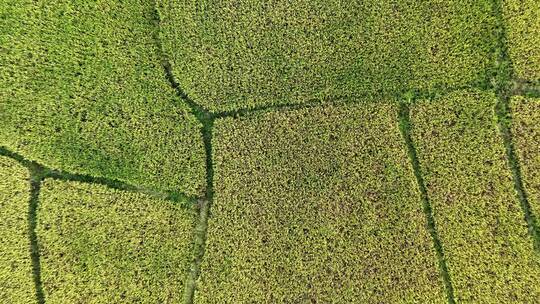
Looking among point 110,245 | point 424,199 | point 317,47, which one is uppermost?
point 317,47

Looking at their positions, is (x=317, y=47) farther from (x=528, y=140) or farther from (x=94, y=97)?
(x=94, y=97)

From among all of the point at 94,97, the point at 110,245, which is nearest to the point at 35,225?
the point at 110,245

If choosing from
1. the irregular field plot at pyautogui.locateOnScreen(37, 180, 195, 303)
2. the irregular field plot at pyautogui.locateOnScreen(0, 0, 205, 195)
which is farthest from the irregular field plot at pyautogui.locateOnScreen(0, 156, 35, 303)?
the irregular field plot at pyautogui.locateOnScreen(0, 0, 205, 195)

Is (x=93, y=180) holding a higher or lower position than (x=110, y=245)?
higher

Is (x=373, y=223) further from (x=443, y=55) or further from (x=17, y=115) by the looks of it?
(x=17, y=115)

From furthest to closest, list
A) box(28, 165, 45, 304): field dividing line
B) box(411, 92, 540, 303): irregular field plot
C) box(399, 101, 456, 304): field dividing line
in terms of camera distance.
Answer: box(28, 165, 45, 304): field dividing line, box(399, 101, 456, 304): field dividing line, box(411, 92, 540, 303): irregular field plot

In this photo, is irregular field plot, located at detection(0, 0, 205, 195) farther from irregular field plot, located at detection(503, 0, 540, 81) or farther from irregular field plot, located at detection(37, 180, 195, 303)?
irregular field plot, located at detection(503, 0, 540, 81)

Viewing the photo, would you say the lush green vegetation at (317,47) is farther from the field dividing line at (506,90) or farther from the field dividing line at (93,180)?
the field dividing line at (93,180)
